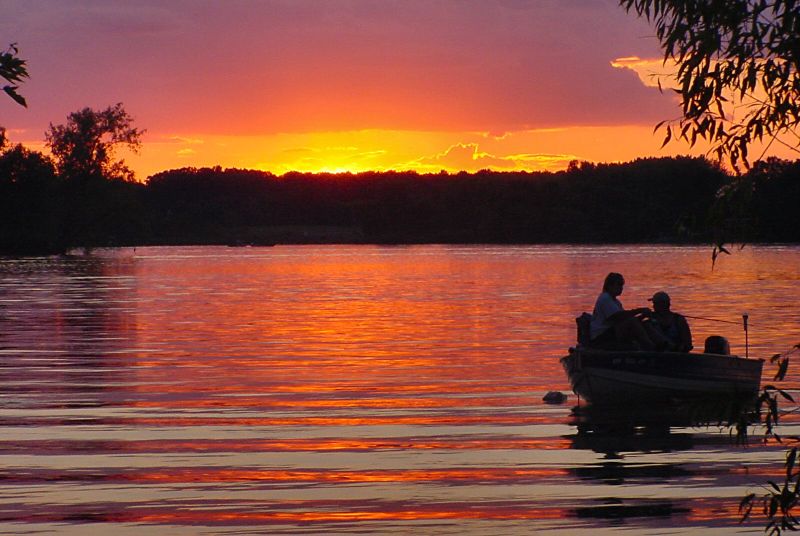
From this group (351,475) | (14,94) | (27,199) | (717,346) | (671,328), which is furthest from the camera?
(27,199)

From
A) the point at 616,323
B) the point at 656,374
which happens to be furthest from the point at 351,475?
the point at 656,374

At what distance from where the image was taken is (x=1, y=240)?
139 metres

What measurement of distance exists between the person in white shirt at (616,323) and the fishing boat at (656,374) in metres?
0.20

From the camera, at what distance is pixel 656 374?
20047 millimetres

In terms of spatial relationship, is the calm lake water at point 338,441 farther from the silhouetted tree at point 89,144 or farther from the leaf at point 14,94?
the silhouetted tree at point 89,144

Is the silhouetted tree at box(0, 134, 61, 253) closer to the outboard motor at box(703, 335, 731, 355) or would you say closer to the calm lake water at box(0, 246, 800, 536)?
the calm lake water at box(0, 246, 800, 536)

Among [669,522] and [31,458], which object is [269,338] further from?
[669,522]

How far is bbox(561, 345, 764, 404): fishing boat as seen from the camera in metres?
19.9

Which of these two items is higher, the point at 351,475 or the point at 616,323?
the point at 616,323

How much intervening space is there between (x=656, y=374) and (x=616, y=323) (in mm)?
985

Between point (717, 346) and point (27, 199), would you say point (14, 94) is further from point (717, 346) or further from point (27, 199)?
point (27, 199)

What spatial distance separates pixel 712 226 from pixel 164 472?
754 centimetres

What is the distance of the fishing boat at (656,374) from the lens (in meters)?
19.9

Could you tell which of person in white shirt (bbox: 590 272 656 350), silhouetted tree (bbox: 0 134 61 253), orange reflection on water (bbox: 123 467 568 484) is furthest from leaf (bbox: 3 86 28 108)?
silhouetted tree (bbox: 0 134 61 253)
